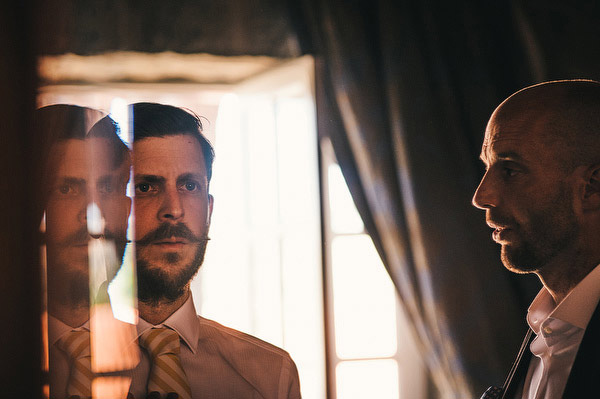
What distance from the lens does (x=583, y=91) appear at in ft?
5.59

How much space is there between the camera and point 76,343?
6.01ft

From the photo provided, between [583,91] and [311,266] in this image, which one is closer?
[583,91]

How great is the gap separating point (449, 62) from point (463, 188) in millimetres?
465

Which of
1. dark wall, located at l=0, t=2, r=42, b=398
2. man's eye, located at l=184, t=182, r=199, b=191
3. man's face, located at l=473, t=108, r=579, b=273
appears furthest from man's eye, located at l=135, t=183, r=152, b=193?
man's face, located at l=473, t=108, r=579, b=273

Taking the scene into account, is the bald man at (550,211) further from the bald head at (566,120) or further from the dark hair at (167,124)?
the dark hair at (167,124)

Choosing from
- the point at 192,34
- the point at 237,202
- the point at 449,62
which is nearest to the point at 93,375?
the point at 237,202

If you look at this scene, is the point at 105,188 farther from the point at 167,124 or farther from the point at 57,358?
the point at 57,358

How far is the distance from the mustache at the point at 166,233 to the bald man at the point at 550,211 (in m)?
0.89

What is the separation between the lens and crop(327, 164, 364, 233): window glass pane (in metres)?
2.12

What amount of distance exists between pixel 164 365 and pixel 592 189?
1.31 meters

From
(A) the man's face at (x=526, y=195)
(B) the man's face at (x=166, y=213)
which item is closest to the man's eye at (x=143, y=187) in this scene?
(B) the man's face at (x=166, y=213)

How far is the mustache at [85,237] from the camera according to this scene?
72.2 inches

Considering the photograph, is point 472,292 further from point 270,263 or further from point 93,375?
point 93,375

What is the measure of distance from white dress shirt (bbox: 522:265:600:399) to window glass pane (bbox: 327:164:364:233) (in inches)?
28.3
